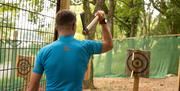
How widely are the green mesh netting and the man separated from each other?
15.1 metres

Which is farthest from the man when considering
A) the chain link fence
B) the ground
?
the ground

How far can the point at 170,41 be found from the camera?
17859 millimetres

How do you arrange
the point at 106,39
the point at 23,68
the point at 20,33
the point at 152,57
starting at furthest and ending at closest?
the point at 152,57 → the point at 23,68 → the point at 20,33 → the point at 106,39

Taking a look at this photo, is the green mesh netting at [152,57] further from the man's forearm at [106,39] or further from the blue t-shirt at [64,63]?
the blue t-shirt at [64,63]

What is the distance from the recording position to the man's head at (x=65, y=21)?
2838 millimetres

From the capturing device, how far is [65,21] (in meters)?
2.84

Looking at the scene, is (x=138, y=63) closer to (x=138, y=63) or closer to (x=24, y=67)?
(x=138, y=63)

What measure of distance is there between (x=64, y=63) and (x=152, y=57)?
16.4 meters

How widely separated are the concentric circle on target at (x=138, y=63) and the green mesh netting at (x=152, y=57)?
703 cm

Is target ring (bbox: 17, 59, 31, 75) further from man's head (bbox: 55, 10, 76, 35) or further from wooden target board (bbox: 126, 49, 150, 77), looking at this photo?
wooden target board (bbox: 126, 49, 150, 77)

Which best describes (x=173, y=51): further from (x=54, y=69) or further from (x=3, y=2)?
(x=54, y=69)

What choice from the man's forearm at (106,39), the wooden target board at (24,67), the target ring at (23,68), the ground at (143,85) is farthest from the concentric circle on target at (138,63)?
the man's forearm at (106,39)

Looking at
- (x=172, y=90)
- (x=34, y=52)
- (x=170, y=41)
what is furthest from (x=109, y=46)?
(x=170, y=41)

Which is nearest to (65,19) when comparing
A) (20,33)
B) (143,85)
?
(20,33)
